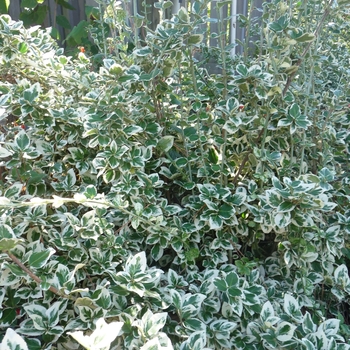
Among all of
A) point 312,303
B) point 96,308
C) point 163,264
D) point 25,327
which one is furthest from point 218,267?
point 25,327

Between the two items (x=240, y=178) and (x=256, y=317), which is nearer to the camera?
(x=256, y=317)

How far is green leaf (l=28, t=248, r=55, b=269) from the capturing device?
93 cm

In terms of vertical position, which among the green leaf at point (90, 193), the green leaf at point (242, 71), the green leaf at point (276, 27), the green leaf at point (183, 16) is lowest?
the green leaf at point (90, 193)

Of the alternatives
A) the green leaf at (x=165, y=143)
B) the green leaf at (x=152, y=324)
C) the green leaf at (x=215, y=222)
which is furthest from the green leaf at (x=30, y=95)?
the green leaf at (x=152, y=324)

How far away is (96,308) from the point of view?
0.99 m

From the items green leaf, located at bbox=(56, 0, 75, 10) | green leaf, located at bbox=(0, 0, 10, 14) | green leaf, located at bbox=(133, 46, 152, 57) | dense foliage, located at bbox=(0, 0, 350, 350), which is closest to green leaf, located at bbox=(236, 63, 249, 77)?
dense foliage, located at bbox=(0, 0, 350, 350)

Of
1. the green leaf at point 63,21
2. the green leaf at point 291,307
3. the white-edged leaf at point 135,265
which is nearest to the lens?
the white-edged leaf at point 135,265

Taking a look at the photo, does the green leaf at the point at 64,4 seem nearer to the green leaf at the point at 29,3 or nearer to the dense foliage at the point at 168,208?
the green leaf at the point at 29,3

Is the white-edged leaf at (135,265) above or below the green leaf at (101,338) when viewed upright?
below

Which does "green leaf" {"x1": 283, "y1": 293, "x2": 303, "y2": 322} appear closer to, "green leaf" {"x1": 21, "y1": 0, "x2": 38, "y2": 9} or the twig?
the twig

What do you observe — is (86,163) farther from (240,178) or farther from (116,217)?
(240,178)

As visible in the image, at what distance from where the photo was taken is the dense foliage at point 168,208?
1.01 metres

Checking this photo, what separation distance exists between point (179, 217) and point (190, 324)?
0.37 metres

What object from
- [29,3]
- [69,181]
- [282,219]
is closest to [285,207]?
[282,219]
